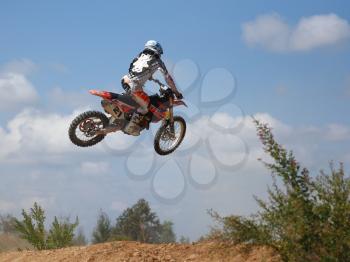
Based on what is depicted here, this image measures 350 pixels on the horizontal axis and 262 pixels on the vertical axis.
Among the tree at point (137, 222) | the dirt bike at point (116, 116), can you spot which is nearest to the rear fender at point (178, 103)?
the dirt bike at point (116, 116)

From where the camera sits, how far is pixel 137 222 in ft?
158

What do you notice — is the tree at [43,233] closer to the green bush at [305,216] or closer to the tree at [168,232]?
the green bush at [305,216]

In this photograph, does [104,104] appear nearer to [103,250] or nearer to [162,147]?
[162,147]

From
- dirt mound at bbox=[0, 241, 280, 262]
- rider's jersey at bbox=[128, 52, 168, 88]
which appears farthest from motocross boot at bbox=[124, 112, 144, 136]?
dirt mound at bbox=[0, 241, 280, 262]

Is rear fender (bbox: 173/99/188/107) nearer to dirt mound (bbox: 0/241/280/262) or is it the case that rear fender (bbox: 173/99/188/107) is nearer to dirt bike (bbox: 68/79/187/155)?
dirt bike (bbox: 68/79/187/155)

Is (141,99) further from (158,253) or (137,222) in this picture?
(137,222)

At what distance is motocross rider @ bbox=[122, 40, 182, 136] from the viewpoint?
13.0 m

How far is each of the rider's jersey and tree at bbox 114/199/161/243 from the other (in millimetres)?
33689

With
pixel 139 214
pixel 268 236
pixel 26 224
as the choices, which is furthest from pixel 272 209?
pixel 139 214

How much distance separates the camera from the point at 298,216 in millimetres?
9789

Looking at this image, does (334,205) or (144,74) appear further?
(144,74)

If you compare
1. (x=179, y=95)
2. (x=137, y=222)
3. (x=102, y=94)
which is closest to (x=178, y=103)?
(x=179, y=95)

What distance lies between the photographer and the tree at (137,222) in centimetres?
4750

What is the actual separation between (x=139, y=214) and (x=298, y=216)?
4107 cm
